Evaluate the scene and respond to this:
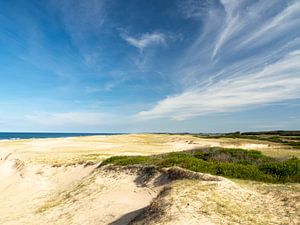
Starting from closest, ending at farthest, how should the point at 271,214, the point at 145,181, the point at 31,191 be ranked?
the point at 271,214
the point at 145,181
the point at 31,191

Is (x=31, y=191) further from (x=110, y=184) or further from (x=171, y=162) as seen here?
(x=171, y=162)

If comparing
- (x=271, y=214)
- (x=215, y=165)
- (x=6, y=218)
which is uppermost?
(x=215, y=165)

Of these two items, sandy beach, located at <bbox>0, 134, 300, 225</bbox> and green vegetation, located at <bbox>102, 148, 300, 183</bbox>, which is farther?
green vegetation, located at <bbox>102, 148, 300, 183</bbox>

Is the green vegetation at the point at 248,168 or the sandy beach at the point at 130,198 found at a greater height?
the green vegetation at the point at 248,168

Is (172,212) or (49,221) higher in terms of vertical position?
(172,212)

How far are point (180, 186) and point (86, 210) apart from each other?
505 centimetres

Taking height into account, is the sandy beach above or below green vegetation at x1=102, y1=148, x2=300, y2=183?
below

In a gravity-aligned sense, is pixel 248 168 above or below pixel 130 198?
above

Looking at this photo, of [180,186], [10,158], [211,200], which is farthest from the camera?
[10,158]

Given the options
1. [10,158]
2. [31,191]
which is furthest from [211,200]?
[10,158]

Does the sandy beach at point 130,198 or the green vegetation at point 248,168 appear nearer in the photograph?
the sandy beach at point 130,198

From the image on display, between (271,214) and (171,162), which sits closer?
(271,214)

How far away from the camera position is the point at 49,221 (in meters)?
15.5

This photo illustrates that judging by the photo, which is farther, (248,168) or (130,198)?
(248,168)
